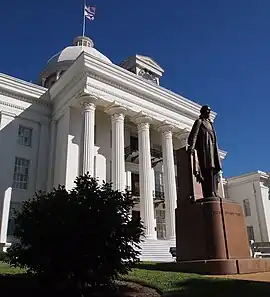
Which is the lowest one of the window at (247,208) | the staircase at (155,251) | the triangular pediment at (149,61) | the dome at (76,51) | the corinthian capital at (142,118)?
the staircase at (155,251)

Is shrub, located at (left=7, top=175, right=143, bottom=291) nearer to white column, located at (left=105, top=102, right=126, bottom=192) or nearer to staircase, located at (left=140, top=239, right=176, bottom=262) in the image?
staircase, located at (left=140, top=239, right=176, bottom=262)

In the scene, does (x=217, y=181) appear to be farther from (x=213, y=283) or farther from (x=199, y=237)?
(x=213, y=283)

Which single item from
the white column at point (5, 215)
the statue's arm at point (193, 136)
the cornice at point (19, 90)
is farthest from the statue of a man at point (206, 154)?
the cornice at point (19, 90)

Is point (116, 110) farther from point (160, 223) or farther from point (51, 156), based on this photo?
point (160, 223)

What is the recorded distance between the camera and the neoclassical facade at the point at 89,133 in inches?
960

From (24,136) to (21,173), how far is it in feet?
10.6

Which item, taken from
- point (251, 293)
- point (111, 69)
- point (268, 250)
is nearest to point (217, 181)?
point (251, 293)

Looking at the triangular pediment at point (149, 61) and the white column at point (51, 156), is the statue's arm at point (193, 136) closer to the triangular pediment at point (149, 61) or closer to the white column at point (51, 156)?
the white column at point (51, 156)

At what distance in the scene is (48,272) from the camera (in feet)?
22.8

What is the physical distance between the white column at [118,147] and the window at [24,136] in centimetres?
697

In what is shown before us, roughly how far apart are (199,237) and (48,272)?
448cm

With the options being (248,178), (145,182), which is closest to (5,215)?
(145,182)

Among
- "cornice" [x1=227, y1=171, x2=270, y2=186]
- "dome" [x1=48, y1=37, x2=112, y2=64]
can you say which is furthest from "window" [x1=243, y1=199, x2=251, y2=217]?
"dome" [x1=48, y1=37, x2=112, y2=64]

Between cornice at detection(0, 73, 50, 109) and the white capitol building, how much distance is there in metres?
0.08
